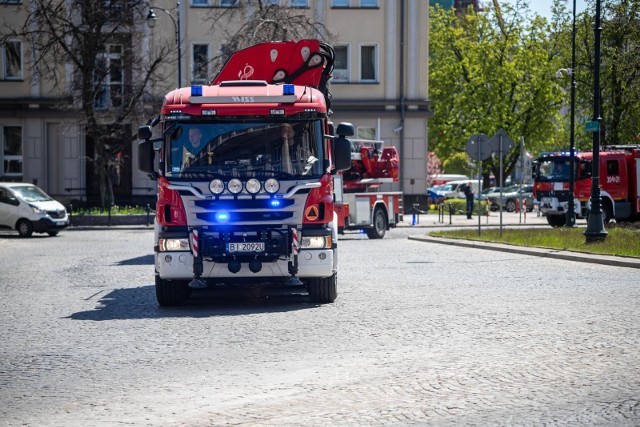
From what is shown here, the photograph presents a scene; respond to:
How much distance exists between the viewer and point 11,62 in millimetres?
52188

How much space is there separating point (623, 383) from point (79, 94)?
4071 cm

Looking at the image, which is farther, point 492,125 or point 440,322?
point 492,125

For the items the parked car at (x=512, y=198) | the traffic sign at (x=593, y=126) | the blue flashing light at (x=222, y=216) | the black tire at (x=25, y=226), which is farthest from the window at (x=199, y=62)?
the blue flashing light at (x=222, y=216)

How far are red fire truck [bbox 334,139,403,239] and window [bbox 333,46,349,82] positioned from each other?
19.0 metres

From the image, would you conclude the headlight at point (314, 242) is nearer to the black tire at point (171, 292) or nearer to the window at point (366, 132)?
the black tire at point (171, 292)

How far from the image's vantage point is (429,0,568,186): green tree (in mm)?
67312

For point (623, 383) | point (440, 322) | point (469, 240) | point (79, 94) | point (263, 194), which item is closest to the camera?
point (623, 383)

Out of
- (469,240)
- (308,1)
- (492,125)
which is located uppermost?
(308,1)

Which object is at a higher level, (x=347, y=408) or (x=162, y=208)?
(x=162, y=208)

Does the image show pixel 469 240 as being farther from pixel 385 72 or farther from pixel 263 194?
pixel 385 72

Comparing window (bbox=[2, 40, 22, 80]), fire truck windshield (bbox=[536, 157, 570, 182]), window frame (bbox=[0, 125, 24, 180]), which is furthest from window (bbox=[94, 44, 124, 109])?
fire truck windshield (bbox=[536, 157, 570, 182])

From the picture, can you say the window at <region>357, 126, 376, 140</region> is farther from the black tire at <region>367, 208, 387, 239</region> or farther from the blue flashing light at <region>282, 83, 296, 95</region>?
the blue flashing light at <region>282, 83, 296, 95</region>

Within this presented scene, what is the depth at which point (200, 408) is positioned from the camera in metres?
7.66

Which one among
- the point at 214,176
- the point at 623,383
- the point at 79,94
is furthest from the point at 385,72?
the point at 623,383
